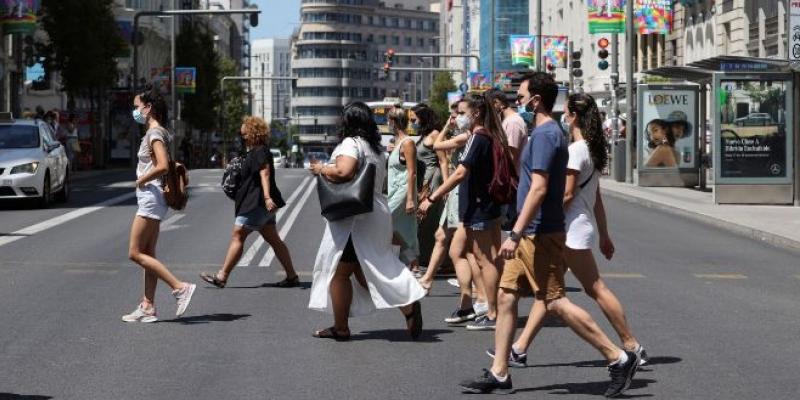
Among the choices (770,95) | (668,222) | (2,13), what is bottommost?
(668,222)

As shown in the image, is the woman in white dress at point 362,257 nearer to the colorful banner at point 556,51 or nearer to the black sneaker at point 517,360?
the black sneaker at point 517,360

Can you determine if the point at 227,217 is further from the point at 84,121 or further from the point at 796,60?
the point at 84,121

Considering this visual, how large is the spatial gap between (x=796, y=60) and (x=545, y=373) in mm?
18603

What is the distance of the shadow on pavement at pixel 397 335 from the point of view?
10.7 m

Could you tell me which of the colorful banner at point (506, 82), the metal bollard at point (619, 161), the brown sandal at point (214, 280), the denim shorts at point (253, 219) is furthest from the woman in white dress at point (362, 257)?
the metal bollard at point (619, 161)

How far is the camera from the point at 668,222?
25281mm

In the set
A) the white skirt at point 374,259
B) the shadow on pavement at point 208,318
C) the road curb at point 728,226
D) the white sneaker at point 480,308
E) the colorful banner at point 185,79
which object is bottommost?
the road curb at point 728,226

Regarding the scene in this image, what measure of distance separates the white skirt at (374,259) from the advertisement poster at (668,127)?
2533 centimetres

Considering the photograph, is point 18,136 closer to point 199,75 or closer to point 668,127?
point 668,127

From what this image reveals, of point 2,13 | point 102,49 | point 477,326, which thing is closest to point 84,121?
point 102,49

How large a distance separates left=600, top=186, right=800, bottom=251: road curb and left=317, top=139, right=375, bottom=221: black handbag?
10797 mm

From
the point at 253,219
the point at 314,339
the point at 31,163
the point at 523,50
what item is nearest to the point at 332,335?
the point at 314,339

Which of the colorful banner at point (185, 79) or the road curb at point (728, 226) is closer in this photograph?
the road curb at point (728, 226)

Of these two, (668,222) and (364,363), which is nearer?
(364,363)
